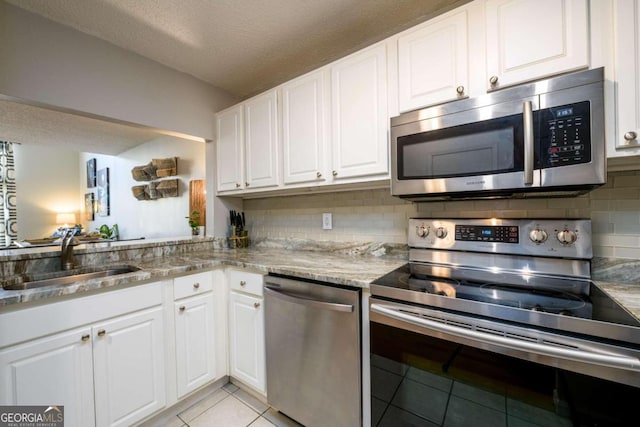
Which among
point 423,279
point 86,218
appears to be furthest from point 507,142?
point 86,218

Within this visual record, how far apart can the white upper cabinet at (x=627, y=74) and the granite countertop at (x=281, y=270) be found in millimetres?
1030

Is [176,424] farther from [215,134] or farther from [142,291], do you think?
[215,134]

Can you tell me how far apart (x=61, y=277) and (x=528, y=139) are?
2.49 m

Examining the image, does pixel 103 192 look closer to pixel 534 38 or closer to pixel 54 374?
pixel 54 374

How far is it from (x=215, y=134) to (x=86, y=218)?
222 inches

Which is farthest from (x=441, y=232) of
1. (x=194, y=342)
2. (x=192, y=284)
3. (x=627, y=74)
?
(x=194, y=342)

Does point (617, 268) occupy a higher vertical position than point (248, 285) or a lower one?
higher

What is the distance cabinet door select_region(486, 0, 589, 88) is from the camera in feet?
3.16

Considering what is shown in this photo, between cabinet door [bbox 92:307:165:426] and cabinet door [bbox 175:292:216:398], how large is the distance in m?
0.11

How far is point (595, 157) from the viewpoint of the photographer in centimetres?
92

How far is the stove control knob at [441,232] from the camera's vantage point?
1427mm

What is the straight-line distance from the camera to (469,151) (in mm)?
1149

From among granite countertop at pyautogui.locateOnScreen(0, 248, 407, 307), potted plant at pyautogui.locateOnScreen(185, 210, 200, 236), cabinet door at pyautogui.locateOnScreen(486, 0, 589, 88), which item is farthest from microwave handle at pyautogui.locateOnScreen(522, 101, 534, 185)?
potted plant at pyautogui.locateOnScreen(185, 210, 200, 236)

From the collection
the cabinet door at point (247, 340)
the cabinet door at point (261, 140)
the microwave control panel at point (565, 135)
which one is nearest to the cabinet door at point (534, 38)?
the microwave control panel at point (565, 135)
